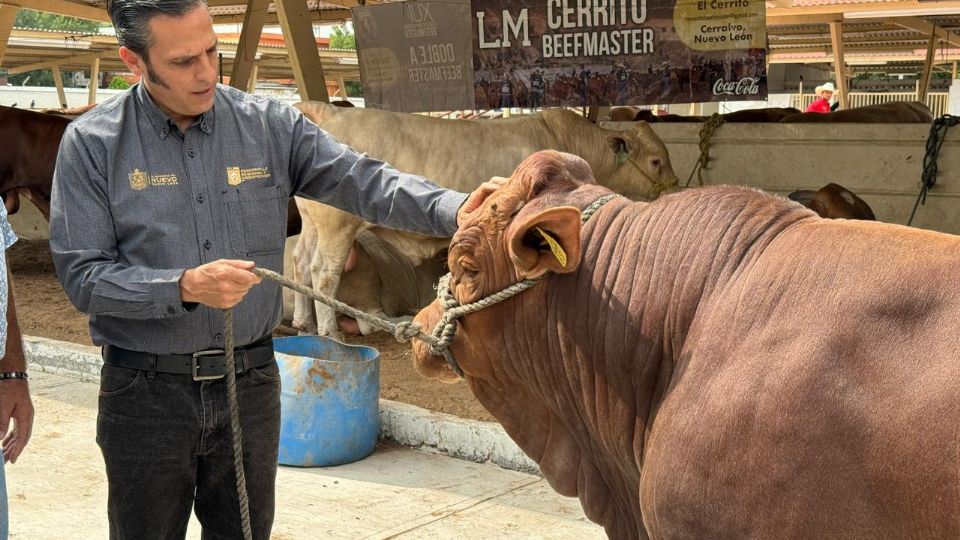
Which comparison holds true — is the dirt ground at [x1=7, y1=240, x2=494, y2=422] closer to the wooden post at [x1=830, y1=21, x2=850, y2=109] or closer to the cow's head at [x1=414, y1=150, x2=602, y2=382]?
the cow's head at [x1=414, y1=150, x2=602, y2=382]

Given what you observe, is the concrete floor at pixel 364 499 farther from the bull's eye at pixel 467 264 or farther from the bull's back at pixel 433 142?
the bull's back at pixel 433 142

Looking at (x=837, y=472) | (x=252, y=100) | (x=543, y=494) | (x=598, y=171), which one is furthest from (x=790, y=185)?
(x=837, y=472)

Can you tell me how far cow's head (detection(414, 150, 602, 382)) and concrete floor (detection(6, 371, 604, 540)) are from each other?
204 cm

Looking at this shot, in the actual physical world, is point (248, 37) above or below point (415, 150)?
above

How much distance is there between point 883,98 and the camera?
24.7 metres

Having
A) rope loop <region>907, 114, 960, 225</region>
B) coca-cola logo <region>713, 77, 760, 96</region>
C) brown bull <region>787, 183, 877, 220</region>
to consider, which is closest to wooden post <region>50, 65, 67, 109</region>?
coca-cola logo <region>713, 77, 760, 96</region>

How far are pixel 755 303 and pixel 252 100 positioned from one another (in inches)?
60.0

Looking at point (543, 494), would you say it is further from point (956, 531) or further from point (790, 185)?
point (790, 185)

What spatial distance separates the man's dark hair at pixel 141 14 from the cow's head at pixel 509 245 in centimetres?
82

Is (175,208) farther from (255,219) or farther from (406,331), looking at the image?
(406,331)

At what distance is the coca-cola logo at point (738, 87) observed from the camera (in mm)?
7809

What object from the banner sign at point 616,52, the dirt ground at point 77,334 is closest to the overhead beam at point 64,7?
the dirt ground at point 77,334

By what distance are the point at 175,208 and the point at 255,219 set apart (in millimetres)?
210

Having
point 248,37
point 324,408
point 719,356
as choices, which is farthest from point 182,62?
point 248,37
